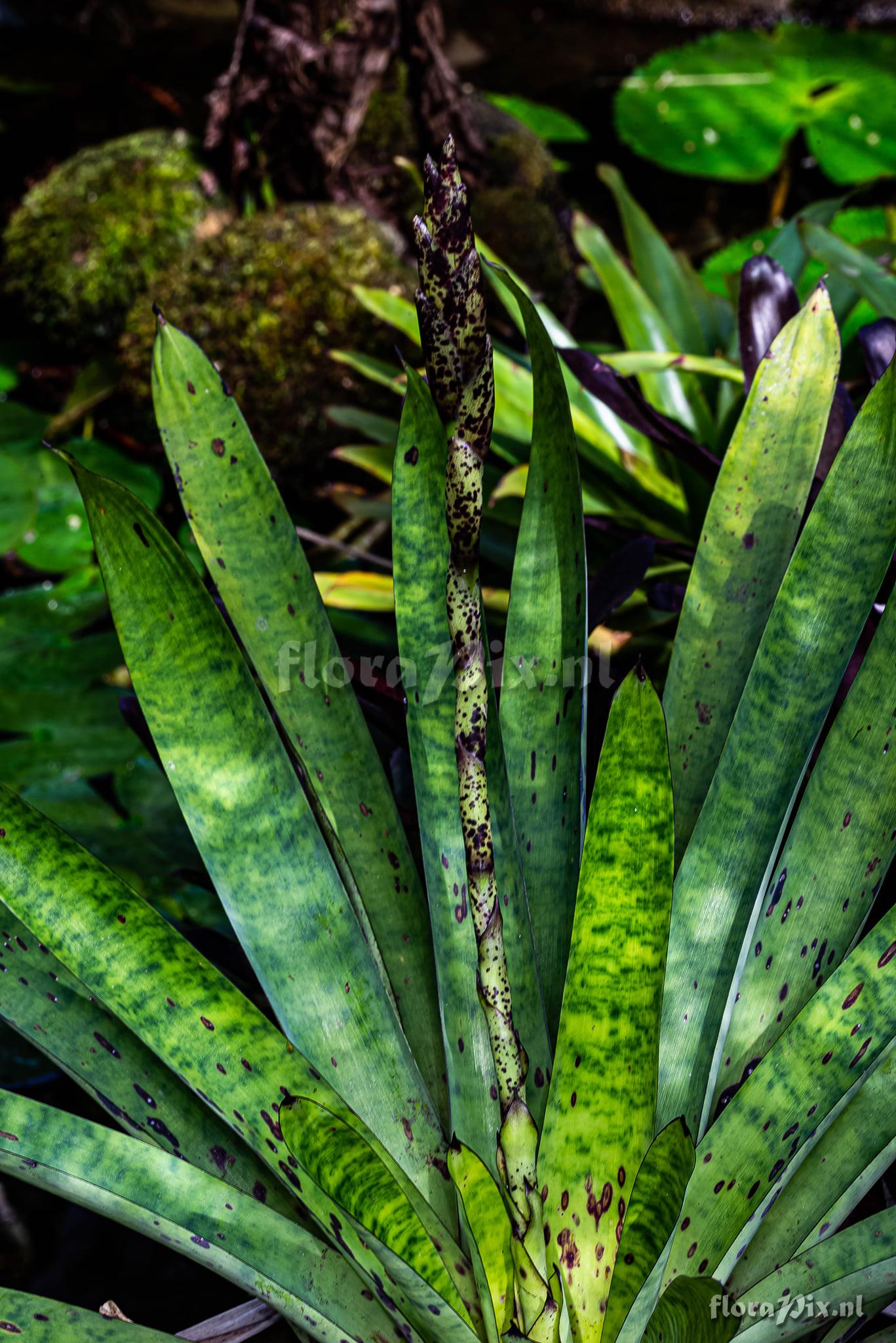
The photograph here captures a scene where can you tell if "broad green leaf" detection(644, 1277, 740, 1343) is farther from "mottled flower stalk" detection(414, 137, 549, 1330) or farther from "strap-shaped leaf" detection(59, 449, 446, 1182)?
"strap-shaped leaf" detection(59, 449, 446, 1182)

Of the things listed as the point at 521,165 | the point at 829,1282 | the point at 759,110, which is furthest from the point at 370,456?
the point at 759,110

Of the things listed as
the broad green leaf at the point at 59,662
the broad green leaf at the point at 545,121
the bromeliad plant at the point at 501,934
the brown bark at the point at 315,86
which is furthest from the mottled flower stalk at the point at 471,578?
the broad green leaf at the point at 545,121

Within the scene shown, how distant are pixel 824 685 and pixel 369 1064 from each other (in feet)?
1.27

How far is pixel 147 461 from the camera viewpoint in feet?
6.16

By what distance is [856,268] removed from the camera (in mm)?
1135

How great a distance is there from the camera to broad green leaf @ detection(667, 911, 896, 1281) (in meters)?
0.55

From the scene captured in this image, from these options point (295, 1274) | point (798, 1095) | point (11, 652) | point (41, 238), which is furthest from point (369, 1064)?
point (41, 238)

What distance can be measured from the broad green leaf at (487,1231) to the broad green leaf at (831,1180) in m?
0.14

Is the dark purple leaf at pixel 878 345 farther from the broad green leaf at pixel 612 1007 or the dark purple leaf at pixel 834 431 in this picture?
the broad green leaf at pixel 612 1007

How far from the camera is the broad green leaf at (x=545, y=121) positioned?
2.72 m

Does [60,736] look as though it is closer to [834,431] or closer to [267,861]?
[267,861]

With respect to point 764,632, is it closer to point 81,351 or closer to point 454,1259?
point 454,1259

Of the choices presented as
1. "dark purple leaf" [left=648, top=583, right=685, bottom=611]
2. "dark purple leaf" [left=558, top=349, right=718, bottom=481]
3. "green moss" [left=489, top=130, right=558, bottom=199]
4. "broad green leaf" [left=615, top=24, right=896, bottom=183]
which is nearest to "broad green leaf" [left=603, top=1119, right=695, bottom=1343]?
"dark purple leaf" [left=648, top=583, right=685, bottom=611]

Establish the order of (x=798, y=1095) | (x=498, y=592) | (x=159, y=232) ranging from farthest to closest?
1. (x=159, y=232)
2. (x=498, y=592)
3. (x=798, y=1095)
